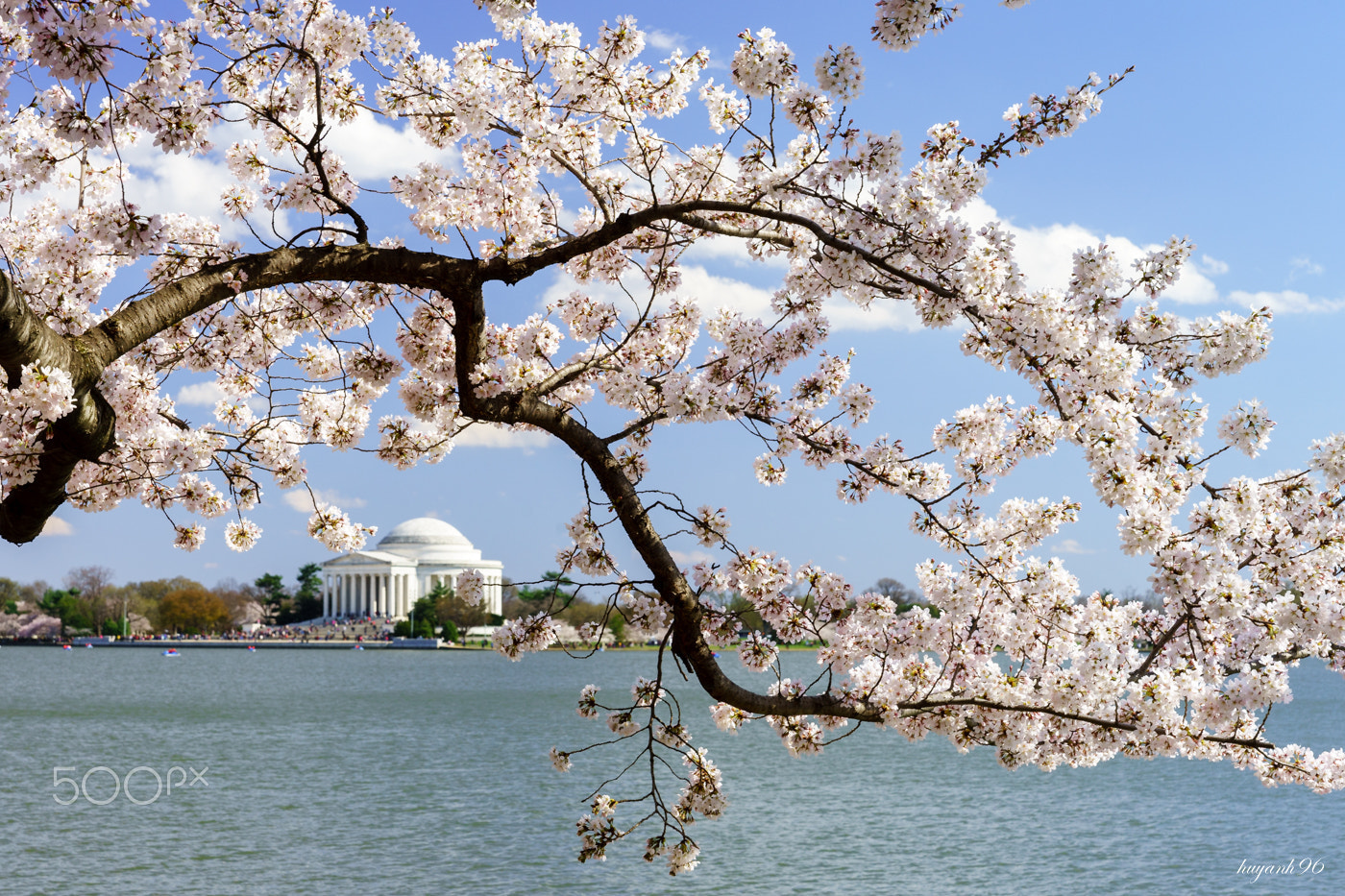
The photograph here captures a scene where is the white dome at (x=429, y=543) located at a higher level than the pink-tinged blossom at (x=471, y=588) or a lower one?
higher

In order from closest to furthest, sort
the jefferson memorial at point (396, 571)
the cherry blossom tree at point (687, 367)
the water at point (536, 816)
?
1. the cherry blossom tree at point (687, 367)
2. the water at point (536, 816)
3. the jefferson memorial at point (396, 571)

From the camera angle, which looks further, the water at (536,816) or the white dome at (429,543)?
the white dome at (429,543)

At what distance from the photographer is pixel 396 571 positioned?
11425cm

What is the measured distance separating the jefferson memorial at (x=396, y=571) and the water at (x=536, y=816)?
73.2m

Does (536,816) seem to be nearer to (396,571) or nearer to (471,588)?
(471,588)

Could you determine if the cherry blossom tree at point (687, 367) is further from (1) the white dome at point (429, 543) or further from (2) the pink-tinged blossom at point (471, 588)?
(1) the white dome at point (429, 543)

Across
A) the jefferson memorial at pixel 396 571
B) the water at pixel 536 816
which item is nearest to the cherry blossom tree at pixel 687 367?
the water at pixel 536 816

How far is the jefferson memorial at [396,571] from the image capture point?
375 feet

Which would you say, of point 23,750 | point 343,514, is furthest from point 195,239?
point 23,750

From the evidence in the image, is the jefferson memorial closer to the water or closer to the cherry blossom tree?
the water

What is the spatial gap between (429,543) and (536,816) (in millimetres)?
100590

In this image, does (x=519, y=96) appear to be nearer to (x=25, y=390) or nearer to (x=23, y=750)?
(x=25, y=390)

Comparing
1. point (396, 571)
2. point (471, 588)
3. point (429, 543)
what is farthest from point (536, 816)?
point (429, 543)

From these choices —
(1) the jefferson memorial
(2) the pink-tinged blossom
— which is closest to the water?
(2) the pink-tinged blossom
